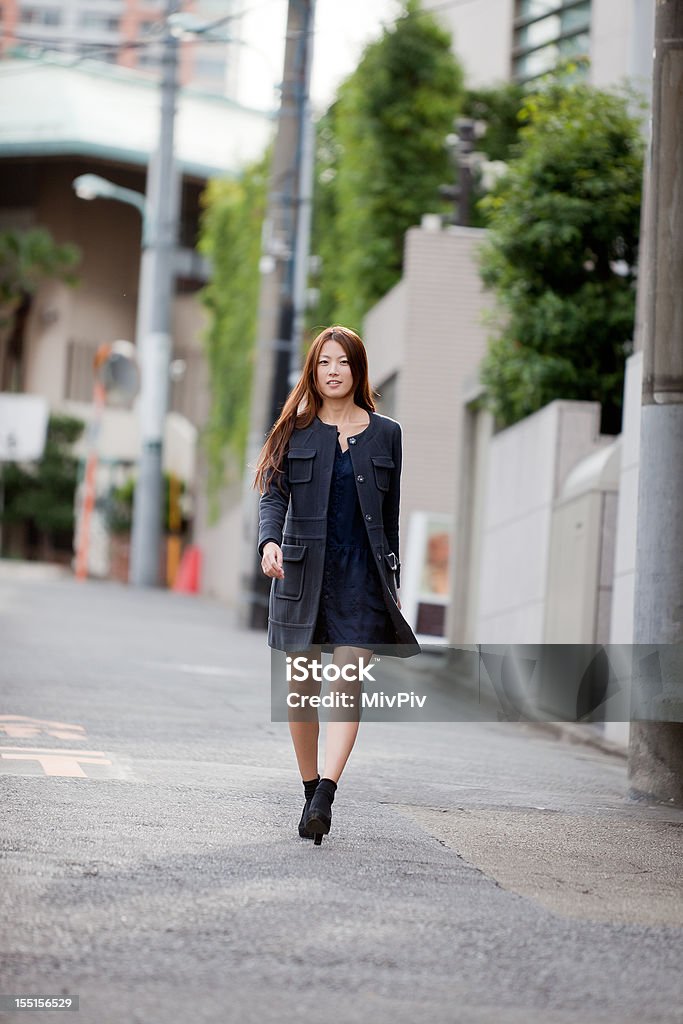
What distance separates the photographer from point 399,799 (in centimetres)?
763

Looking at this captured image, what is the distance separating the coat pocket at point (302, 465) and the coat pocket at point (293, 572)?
0.80ft

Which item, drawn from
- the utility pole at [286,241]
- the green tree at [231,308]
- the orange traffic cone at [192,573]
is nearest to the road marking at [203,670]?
the utility pole at [286,241]

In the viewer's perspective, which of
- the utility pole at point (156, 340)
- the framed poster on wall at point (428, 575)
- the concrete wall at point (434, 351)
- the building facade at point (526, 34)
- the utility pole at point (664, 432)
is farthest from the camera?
the utility pole at point (156, 340)

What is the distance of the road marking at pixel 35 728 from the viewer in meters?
8.98

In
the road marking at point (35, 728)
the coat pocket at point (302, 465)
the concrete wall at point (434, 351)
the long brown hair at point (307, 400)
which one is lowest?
the road marking at point (35, 728)

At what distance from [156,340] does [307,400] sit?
3377 centimetres

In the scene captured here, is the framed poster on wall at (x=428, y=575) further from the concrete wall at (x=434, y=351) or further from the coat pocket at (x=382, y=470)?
the coat pocket at (x=382, y=470)

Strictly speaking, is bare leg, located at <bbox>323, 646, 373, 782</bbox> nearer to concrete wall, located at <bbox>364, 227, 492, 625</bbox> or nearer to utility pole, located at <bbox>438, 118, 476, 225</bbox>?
concrete wall, located at <bbox>364, 227, 492, 625</bbox>

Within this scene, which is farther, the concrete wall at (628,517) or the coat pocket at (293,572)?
the concrete wall at (628,517)

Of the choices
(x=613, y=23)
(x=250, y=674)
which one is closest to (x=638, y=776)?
(x=250, y=674)

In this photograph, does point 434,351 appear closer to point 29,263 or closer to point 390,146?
point 390,146

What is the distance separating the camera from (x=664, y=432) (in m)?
8.44

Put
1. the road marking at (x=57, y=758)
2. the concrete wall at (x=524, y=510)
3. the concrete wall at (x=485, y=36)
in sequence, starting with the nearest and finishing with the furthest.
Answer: the road marking at (x=57, y=758) → the concrete wall at (x=524, y=510) → the concrete wall at (x=485, y=36)

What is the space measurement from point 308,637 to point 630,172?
13.2 m
